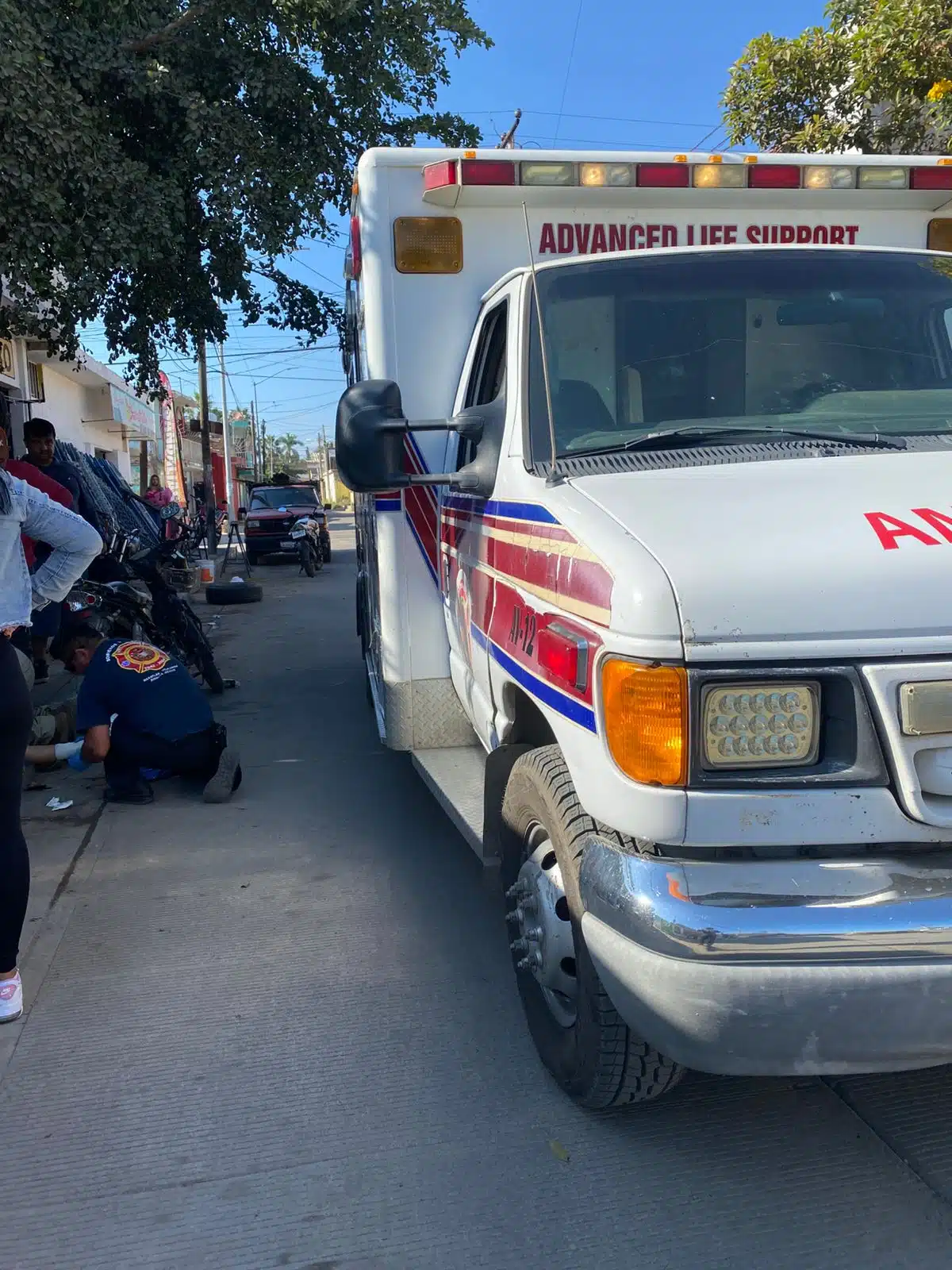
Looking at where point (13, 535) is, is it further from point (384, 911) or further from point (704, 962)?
point (704, 962)

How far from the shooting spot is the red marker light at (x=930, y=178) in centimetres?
431

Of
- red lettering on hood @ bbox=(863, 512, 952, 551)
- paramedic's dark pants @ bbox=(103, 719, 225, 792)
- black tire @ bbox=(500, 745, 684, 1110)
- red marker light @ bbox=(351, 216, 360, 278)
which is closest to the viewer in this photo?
red lettering on hood @ bbox=(863, 512, 952, 551)

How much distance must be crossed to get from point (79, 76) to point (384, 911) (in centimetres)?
619

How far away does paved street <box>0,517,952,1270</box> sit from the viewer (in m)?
2.49

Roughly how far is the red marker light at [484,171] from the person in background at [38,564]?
15.3 ft

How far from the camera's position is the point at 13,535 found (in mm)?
3447

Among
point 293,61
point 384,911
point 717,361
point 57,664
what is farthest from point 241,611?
point 717,361

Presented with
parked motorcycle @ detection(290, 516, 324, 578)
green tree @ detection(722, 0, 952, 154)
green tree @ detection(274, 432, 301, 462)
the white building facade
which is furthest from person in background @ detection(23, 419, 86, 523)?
green tree @ detection(274, 432, 301, 462)

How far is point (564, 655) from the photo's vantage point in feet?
8.39

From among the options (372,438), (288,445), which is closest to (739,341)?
(372,438)

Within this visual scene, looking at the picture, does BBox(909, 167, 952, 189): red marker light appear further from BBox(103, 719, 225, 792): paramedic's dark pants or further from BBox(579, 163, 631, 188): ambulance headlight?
BBox(103, 719, 225, 792): paramedic's dark pants

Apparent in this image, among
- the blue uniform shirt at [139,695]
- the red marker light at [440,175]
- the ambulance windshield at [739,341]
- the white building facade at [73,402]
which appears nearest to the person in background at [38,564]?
the blue uniform shirt at [139,695]

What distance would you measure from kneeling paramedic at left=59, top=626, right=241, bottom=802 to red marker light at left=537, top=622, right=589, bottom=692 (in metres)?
3.42

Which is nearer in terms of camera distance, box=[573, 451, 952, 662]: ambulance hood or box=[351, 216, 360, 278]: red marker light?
box=[573, 451, 952, 662]: ambulance hood
